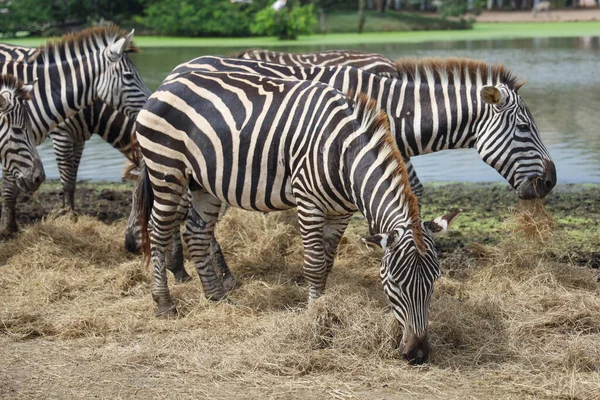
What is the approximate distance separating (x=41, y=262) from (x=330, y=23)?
3342cm

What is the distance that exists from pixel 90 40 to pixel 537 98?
1213 cm

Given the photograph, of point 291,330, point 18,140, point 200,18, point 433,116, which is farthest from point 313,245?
point 200,18

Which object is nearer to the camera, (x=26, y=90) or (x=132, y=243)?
(x=26, y=90)

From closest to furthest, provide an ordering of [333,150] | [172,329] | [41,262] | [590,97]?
[333,150] → [172,329] → [41,262] → [590,97]

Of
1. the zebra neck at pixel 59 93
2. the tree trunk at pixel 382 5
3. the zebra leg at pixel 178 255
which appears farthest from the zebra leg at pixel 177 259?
the tree trunk at pixel 382 5

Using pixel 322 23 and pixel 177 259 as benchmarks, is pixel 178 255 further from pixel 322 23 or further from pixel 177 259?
pixel 322 23

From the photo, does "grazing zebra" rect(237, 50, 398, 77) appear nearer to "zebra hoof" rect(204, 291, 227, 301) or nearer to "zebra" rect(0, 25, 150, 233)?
"zebra" rect(0, 25, 150, 233)

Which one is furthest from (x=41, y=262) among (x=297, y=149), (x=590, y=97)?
(x=590, y=97)

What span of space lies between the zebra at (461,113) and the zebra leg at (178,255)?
0.04ft

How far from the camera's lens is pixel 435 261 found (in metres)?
5.62

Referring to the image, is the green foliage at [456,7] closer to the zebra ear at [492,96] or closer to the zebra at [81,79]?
the zebra at [81,79]

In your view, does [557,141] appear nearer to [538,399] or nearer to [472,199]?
[472,199]

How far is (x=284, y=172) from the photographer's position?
667 centimetres

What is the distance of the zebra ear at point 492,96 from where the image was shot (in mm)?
7344
